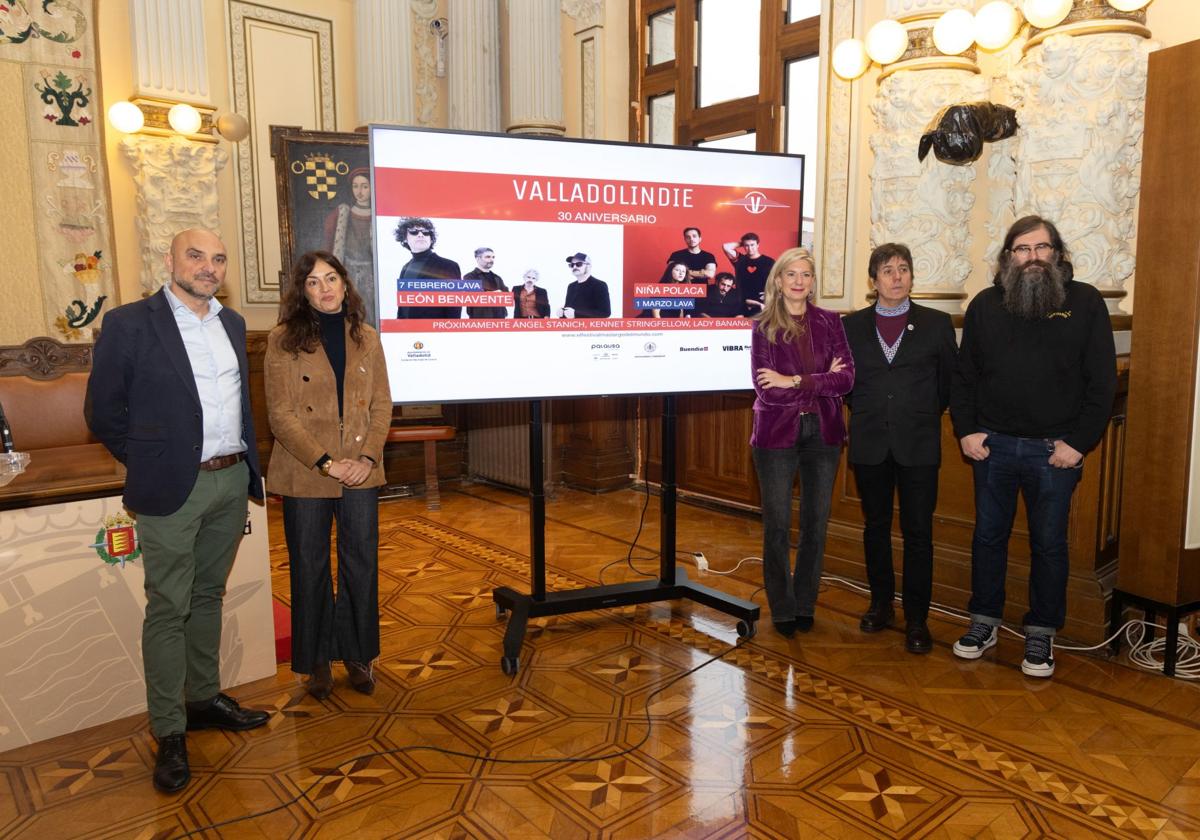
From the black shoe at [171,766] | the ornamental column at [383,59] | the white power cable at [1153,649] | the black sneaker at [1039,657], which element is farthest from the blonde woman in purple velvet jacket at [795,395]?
the ornamental column at [383,59]

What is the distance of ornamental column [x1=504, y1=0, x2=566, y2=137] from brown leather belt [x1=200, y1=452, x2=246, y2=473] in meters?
4.08

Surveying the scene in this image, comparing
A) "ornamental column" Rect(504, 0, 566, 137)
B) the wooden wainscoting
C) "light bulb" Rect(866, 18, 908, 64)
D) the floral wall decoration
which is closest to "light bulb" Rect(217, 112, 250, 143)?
the floral wall decoration

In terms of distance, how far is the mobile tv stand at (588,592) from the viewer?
3.27m

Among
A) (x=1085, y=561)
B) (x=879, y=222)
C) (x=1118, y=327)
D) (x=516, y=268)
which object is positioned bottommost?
(x=1085, y=561)

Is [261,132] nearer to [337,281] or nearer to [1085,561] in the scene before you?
[337,281]

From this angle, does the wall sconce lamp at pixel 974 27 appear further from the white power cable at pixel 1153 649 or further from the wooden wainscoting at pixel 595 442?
the wooden wainscoting at pixel 595 442

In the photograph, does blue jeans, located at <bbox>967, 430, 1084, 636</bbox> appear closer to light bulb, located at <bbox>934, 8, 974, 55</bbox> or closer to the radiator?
light bulb, located at <bbox>934, 8, 974, 55</bbox>

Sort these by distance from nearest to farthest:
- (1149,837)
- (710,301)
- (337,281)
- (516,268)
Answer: (1149,837), (337,281), (516,268), (710,301)

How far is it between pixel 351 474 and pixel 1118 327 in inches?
121

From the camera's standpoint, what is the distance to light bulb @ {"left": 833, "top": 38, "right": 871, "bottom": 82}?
421cm

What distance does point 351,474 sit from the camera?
2.71 metres

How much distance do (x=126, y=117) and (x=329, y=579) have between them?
368cm

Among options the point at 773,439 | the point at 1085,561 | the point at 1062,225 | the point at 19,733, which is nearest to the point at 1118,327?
the point at 1062,225

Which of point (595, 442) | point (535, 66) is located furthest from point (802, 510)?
point (535, 66)
